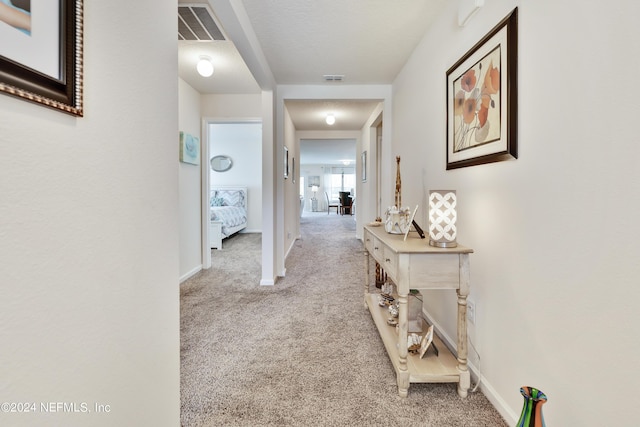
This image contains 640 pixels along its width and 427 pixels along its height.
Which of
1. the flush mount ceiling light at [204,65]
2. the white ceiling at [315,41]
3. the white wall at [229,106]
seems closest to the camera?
the white ceiling at [315,41]

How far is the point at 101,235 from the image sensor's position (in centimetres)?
80

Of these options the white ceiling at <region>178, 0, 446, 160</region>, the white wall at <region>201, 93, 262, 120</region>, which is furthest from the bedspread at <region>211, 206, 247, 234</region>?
the white ceiling at <region>178, 0, 446, 160</region>

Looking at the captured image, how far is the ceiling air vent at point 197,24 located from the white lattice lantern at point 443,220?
1966mm

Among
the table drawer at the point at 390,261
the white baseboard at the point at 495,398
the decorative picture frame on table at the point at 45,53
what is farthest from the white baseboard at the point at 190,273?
the decorative picture frame on table at the point at 45,53

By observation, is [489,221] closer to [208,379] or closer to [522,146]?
[522,146]

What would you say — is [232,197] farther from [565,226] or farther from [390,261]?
[565,226]

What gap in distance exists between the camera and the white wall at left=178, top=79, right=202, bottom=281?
348 cm

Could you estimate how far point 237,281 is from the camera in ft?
11.7

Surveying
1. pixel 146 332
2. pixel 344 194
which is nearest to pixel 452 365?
pixel 146 332

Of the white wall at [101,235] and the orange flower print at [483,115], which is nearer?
the white wall at [101,235]

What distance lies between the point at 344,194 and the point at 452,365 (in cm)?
1057

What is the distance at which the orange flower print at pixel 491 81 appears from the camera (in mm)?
1437

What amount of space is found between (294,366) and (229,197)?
6.28 metres

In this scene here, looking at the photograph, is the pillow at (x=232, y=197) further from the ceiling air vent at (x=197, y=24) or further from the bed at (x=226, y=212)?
the ceiling air vent at (x=197, y=24)
